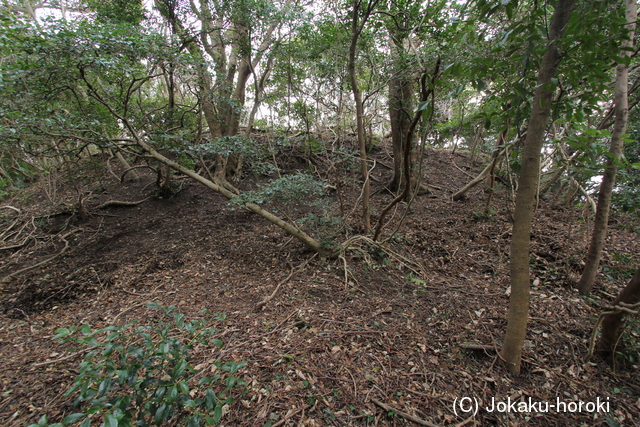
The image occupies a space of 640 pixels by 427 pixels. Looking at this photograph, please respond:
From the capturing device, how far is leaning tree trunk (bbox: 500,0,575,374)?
1445 millimetres

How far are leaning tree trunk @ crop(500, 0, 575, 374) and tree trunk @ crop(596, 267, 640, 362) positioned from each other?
2.06 ft

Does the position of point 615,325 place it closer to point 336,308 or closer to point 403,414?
point 403,414

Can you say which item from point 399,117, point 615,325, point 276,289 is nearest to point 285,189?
point 276,289

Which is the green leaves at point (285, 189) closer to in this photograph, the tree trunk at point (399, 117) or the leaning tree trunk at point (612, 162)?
the tree trunk at point (399, 117)

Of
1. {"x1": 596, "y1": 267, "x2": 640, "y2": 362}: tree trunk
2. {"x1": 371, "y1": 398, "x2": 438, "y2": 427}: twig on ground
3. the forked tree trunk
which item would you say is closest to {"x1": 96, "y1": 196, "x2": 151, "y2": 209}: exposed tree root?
the forked tree trunk

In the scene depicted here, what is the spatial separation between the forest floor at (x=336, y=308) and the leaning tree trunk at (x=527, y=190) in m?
0.31

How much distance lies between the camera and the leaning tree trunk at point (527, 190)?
4.74 feet

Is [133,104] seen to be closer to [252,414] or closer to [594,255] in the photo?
[252,414]

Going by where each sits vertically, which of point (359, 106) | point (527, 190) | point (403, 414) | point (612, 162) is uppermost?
point (359, 106)

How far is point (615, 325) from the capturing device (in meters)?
1.88

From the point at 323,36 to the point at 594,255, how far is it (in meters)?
4.51

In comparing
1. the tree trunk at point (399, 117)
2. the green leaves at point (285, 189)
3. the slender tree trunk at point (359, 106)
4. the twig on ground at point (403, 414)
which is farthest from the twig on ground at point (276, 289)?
the tree trunk at point (399, 117)

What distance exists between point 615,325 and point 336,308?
2.16 metres

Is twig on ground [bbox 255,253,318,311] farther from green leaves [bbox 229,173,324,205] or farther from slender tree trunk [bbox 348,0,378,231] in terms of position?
slender tree trunk [bbox 348,0,378,231]
